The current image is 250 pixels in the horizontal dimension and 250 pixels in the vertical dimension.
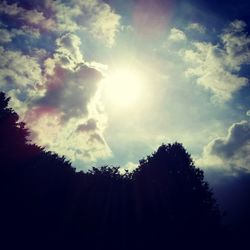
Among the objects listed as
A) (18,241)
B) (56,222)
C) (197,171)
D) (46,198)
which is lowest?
(18,241)

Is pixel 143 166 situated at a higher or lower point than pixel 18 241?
higher

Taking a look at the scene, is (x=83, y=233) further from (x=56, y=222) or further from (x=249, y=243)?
(x=249, y=243)

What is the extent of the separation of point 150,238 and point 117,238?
4.19 metres

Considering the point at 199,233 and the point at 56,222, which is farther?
the point at 199,233

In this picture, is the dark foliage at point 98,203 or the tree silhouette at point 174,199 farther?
the tree silhouette at point 174,199

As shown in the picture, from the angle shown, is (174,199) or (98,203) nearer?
(98,203)

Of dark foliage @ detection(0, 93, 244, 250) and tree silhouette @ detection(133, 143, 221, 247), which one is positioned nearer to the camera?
dark foliage @ detection(0, 93, 244, 250)

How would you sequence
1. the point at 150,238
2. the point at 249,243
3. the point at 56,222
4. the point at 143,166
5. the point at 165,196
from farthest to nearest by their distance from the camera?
the point at 249,243
the point at 143,166
the point at 165,196
the point at 150,238
the point at 56,222

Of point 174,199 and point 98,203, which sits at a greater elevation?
point 174,199

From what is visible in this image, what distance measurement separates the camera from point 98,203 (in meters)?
40.3

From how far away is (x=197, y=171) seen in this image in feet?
157

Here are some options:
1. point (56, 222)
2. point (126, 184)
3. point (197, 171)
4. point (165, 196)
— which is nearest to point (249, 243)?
point (197, 171)

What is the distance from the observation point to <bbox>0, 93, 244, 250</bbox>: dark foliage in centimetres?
3509

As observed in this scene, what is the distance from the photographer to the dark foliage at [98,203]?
3509 centimetres
